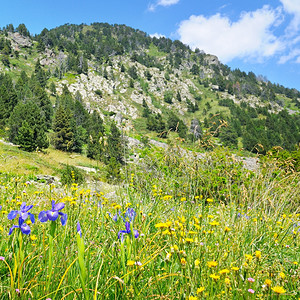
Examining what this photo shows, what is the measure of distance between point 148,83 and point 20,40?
205ft

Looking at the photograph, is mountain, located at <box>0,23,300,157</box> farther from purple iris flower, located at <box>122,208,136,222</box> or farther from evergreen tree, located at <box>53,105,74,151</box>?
purple iris flower, located at <box>122,208,136,222</box>

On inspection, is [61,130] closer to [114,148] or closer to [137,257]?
[114,148]

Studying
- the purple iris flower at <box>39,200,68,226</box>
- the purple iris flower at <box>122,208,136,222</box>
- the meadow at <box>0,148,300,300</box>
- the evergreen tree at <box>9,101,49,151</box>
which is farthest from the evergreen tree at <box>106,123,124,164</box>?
the evergreen tree at <box>9,101,49,151</box>

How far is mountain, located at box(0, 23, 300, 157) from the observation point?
75.4m

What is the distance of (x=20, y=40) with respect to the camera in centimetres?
10062

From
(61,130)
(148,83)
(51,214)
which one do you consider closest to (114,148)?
(51,214)

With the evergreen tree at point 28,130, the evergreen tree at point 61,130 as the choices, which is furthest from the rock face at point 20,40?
the evergreen tree at point 28,130

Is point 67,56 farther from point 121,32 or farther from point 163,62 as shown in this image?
point 121,32

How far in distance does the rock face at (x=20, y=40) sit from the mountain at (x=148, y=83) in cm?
41

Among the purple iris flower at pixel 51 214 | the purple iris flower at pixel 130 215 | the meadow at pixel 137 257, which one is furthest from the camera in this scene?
the purple iris flower at pixel 130 215

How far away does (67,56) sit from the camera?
323 ft

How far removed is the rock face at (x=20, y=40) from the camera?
98344 mm

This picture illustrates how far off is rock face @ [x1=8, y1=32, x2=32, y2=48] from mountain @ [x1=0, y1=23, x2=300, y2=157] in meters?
0.41

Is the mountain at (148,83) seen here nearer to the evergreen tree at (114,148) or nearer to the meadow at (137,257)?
the evergreen tree at (114,148)
